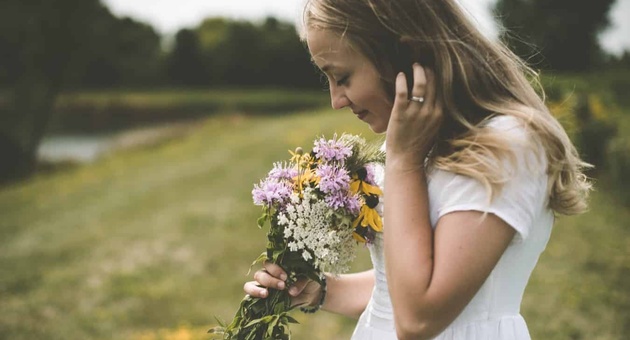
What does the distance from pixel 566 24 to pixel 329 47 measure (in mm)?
12874

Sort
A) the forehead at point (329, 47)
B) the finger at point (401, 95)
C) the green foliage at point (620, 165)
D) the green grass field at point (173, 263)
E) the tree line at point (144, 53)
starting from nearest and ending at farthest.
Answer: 1. the finger at point (401, 95)
2. the forehead at point (329, 47)
3. the green grass field at point (173, 263)
4. the green foliage at point (620, 165)
5. the tree line at point (144, 53)

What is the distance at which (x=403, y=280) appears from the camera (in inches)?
53.1

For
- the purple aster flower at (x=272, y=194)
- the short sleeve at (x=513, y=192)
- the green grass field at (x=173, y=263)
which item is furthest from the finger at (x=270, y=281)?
the green grass field at (x=173, y=263)

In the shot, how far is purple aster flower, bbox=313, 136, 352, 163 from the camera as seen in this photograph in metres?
1.73

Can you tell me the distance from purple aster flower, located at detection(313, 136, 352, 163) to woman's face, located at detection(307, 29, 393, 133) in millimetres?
128

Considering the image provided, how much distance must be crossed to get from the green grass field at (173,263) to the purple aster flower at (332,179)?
3995 millimetres

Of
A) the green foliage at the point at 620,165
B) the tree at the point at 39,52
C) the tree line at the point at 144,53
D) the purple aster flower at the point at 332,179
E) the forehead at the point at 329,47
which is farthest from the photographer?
Answer: the tree at the point at 39,52

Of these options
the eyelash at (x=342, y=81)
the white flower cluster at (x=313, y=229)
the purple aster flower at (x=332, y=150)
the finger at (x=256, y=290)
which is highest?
the eyelash at (x=342, y=81)

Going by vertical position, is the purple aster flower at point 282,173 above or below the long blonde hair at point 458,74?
below

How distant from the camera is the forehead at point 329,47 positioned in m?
1.56

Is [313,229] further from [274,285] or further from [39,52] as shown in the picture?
[39,52]

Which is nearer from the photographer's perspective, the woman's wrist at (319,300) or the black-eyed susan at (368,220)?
the black-eyed susan at (368,220)

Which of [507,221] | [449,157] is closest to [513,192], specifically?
[507,221]

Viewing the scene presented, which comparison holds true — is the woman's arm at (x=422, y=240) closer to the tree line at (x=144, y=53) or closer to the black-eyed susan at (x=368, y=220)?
the black-eyed susan at (x=368, y=220)
